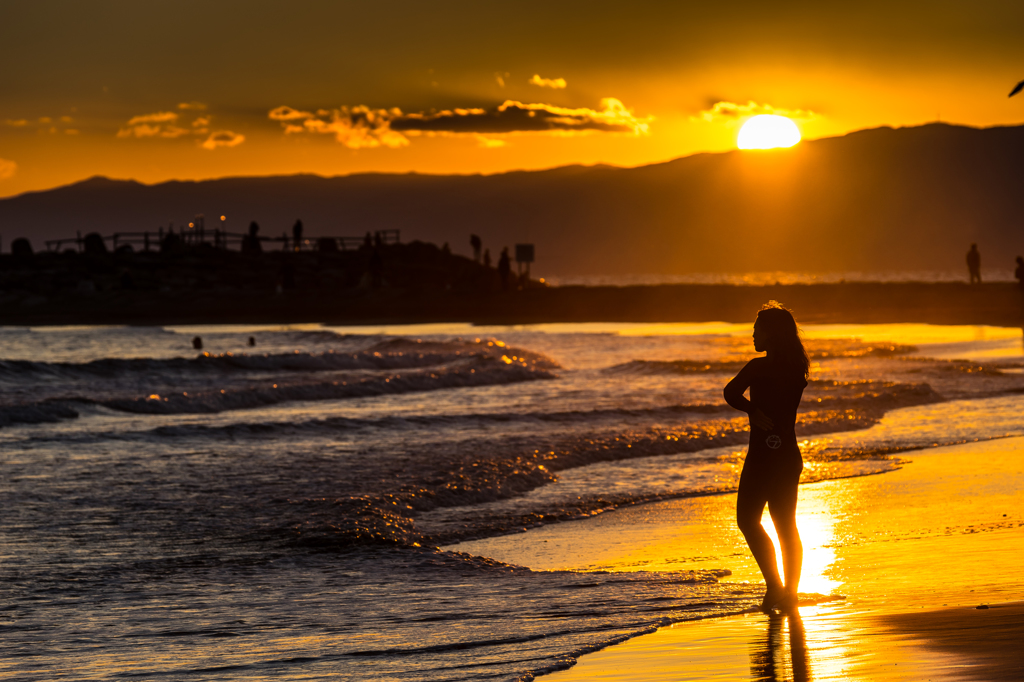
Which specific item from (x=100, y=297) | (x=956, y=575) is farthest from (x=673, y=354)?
(x=100, y=297)

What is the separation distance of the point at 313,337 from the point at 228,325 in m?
12.3

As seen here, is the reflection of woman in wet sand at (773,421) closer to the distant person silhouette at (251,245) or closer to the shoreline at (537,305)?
the shoreline at (537,305)

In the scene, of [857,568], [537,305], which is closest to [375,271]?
[537,305]

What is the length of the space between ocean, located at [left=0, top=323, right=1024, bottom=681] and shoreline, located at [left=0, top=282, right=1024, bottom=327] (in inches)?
879

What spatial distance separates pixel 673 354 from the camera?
2895cm

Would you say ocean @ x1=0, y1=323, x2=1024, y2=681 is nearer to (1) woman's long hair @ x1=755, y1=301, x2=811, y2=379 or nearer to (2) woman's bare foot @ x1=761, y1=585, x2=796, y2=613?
(2) woman's bare foot @ x1=761, y1=585, x2=796, y2=613

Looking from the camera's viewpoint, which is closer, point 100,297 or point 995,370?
point 995,370

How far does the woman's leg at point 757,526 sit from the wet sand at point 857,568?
211mm

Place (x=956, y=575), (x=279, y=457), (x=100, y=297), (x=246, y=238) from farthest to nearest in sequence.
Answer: (x=246, y=238), (x=100, y=297), (x=279, y=457), (x=956, y=575)

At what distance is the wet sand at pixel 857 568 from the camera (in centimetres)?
493

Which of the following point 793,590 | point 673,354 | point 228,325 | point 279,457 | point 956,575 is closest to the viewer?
point 793,590

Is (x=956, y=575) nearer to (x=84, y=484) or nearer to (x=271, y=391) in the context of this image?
(x=84, y=484)

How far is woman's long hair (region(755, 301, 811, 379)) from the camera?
19.3 feet

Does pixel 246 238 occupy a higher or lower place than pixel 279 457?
higher
